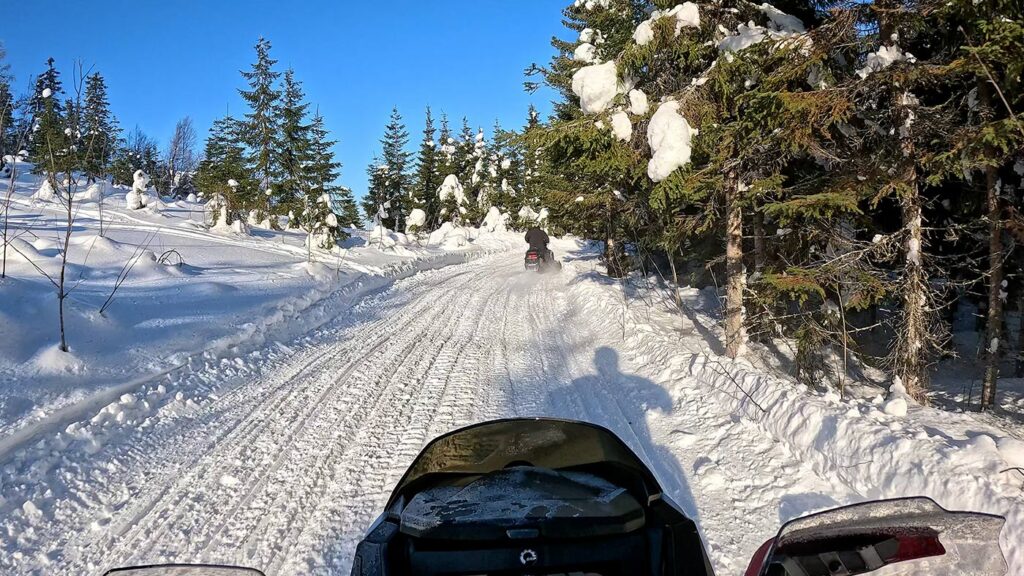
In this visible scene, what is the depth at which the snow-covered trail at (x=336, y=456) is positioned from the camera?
3.79 m

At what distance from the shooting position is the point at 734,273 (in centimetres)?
941

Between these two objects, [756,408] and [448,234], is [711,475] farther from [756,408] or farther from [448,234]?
[448,234]

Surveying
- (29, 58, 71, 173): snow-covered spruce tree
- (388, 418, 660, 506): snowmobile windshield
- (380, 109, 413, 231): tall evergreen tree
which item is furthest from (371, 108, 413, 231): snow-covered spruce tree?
(388, 418, 660, 506): snowmobile windshield

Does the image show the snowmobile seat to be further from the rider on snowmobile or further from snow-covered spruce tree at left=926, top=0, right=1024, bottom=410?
the rider on snowmobile

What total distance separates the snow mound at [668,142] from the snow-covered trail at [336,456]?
10.3 ft

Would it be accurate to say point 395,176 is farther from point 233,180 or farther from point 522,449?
point 522,449

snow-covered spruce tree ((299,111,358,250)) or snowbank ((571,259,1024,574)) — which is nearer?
snowbank ((571,259,1024,574))

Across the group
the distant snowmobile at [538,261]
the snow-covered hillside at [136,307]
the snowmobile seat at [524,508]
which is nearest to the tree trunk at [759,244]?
the snowmobile seat at [524,508]

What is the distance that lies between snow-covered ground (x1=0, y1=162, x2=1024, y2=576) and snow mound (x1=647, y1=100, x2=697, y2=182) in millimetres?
2908

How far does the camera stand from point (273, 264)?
17781 millimetres

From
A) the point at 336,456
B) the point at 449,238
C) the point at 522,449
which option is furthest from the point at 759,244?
the point at 449,238

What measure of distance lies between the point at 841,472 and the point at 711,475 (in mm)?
1054

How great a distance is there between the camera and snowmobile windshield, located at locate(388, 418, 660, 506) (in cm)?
272

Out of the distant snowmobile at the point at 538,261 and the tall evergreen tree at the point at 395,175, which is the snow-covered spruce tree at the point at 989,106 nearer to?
the distant snowmobile at the point at 538,261
